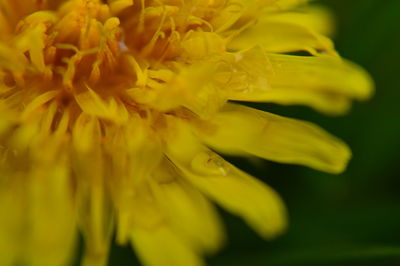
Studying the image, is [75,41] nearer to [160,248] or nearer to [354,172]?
[160,248]

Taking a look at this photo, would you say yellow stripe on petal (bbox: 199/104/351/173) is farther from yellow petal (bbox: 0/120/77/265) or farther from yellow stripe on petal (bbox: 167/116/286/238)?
yellow petal (bbox: 0/120/77/265)

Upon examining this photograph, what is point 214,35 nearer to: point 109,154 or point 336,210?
point 109,154

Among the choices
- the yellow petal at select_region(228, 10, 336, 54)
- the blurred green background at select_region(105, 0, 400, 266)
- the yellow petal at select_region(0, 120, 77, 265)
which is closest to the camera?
the yellow petal at select_region(0, 120, 77, 265)

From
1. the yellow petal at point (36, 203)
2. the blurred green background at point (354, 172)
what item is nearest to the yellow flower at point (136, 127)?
the yellow petal at point (36, 203)

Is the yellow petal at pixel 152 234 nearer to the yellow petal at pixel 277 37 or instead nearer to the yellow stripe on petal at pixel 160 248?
the yellow stripe on petal at pixel 160 248

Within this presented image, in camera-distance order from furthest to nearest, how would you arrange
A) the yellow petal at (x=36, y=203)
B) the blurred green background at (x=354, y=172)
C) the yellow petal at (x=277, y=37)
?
the blurred green background at (x=354, y=172) < the yellow petal at (x=277, y=37) < the yellow petal at (x=36, y=203)

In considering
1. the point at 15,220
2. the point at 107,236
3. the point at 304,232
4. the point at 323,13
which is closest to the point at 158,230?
the point at 107,236

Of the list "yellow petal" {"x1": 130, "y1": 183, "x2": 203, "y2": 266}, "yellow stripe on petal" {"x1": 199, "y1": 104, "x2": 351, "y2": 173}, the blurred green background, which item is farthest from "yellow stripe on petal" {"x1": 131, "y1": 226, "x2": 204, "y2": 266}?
the blurred green background
